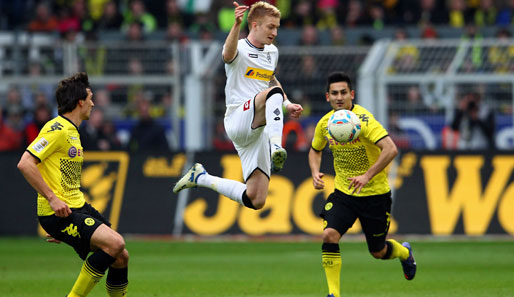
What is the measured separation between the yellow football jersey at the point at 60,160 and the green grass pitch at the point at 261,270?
2.41 m

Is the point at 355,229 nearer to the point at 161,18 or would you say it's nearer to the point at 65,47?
the point at 65,47

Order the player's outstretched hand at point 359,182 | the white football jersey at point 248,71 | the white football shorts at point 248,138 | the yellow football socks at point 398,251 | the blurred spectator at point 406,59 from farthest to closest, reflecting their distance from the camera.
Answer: the blurred spectator at point 406,59
the yellow football socks at point 398,251
the white football jersey at point 248,71
the white football shorts at point 248,138
the player's outstretched hand at point 359,182

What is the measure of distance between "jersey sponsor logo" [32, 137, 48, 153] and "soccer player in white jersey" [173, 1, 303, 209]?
239cm

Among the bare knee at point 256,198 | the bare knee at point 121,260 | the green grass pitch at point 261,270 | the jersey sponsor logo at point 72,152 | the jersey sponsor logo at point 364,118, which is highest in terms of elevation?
the jersey sponsor logo at point 364,118

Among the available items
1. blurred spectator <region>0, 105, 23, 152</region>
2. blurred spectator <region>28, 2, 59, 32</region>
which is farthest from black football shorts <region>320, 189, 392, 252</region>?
blurred spectator <region>28, 2, 59, 32</region>

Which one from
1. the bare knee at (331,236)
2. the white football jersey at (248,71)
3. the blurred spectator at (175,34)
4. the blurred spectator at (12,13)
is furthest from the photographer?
the blurred spectator at (12,13)

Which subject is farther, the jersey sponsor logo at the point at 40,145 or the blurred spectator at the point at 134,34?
the blurred spectator at the point at 134,34

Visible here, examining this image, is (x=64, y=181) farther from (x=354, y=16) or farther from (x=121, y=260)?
(x=354, y=16)

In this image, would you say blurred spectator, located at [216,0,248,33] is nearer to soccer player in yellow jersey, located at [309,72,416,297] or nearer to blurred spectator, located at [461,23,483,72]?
blurred spectator, located at [461,23,483,72]

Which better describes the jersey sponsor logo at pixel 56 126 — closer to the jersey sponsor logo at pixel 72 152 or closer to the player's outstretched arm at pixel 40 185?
the jersey sponsor logo at pixel 72 152

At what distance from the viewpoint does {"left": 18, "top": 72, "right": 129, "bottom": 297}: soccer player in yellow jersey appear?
27.7ft

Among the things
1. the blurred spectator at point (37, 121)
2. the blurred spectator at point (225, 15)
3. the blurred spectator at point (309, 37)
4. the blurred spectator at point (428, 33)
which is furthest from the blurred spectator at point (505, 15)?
the blurred spectator at point (37, 121)

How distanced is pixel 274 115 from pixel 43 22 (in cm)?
1521

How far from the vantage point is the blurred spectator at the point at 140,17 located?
23406 millimetres
